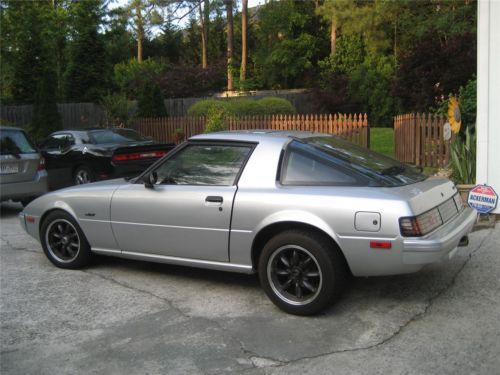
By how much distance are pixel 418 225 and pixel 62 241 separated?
3.77 meters

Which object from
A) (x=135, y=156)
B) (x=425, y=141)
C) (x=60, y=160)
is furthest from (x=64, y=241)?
(x=425, y=141)

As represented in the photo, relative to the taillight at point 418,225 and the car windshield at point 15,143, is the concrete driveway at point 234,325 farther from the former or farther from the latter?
the car windshield at point 15,143

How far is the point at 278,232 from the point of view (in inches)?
175

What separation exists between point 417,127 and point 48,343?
1106 centimetres

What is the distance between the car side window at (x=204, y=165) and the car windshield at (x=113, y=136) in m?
7.07

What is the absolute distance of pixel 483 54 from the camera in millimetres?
7332

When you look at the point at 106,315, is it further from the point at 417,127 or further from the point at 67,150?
the point at 417,127

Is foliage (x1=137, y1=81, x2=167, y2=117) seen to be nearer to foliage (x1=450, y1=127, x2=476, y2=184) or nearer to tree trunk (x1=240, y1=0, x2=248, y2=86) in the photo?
foliage (x1=450, y1=127, x2=476, y2=184)

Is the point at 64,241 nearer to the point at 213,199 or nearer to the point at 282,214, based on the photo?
the point at 213,199

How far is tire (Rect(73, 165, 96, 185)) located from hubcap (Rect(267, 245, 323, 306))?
8.02 metres

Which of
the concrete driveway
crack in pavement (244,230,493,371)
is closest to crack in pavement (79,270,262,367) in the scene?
the concrete driveway

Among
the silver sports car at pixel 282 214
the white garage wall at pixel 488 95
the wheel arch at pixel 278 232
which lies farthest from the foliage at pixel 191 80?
the wheel arch at pixel 278 232

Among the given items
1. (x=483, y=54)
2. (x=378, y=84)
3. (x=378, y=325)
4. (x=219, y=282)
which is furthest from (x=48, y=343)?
(x=378, y=84)

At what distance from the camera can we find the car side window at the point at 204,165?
4.83m
